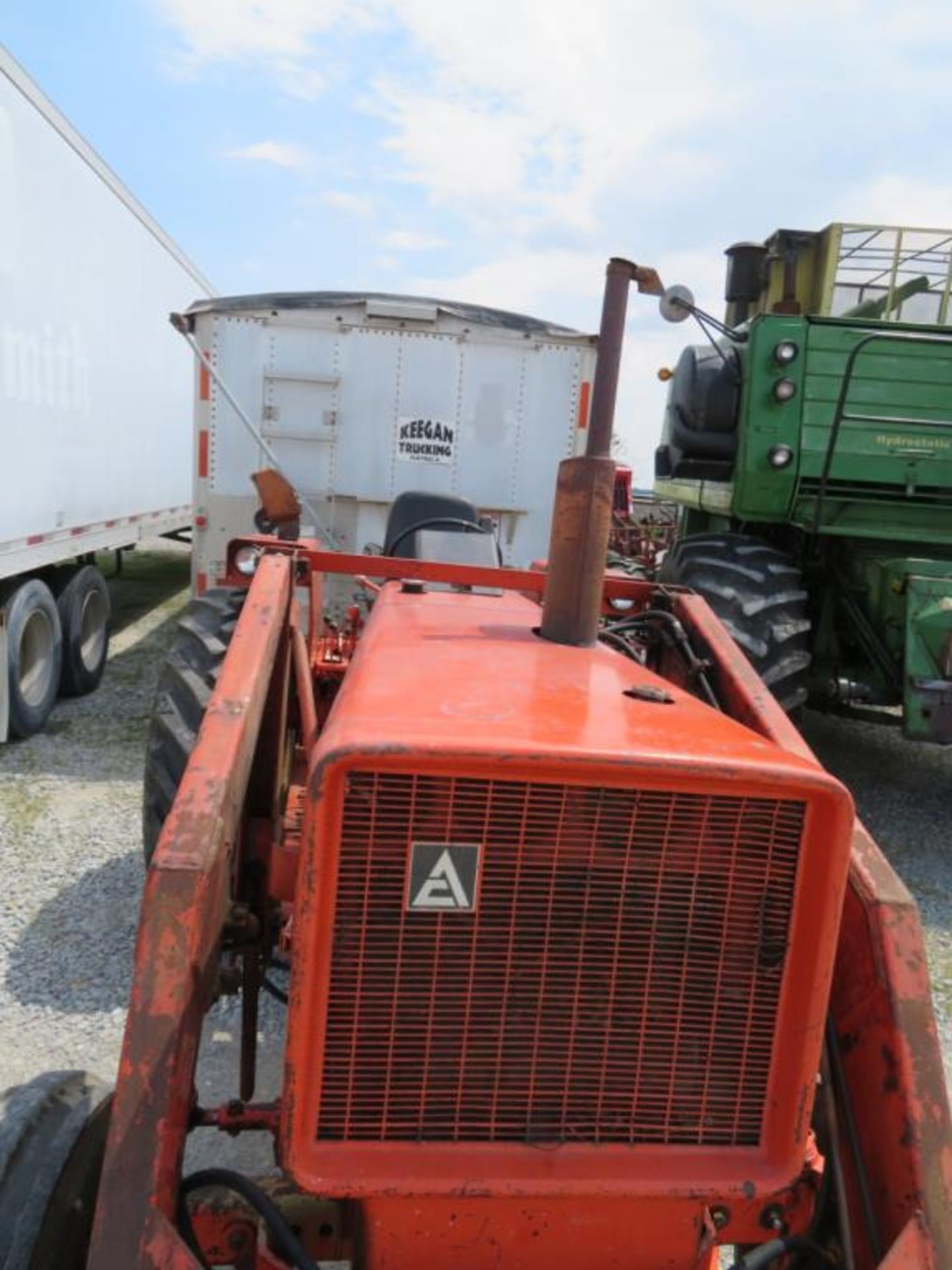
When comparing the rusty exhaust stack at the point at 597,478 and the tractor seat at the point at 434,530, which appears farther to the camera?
the tractor seat at the point at 434,530

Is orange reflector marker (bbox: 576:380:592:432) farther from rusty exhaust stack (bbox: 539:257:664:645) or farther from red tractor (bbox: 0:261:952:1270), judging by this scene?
red tractor (bbox: 0:261:952:1270)

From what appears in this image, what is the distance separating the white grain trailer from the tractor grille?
5.16 meters

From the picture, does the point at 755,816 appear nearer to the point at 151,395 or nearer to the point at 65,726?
the point at 65,726

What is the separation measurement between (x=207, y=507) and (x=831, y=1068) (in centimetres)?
552

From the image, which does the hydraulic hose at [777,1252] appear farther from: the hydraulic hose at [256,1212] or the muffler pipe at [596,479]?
the muffler pipe at [596,479]

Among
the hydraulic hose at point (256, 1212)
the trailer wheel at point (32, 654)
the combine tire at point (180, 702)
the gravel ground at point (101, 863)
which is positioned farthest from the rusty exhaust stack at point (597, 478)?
the trailer wheel at point (32, 654)

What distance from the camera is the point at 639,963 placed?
177 cm

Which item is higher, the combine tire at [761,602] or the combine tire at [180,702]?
the combine tire at [761,602]

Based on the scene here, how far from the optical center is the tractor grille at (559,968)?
1.68m

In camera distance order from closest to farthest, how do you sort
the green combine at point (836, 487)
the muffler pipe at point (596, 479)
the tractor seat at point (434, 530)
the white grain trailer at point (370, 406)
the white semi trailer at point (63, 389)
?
the muffler pipe at point (596, 479)
the tractor seat at point (434, 530)
the green combine at point (836, 487)
the white semi trailer at point (63, 389)
the white grain trailer at point (370, 406)

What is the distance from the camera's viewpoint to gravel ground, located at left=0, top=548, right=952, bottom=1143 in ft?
10.7

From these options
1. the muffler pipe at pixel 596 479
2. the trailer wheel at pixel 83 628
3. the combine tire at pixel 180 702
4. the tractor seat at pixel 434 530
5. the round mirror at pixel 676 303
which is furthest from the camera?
the trailer wheel at pixel 83 628

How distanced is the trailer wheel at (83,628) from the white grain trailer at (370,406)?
1.11m

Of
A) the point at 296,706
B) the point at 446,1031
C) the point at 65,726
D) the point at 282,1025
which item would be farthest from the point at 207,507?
the point at 446,1031
